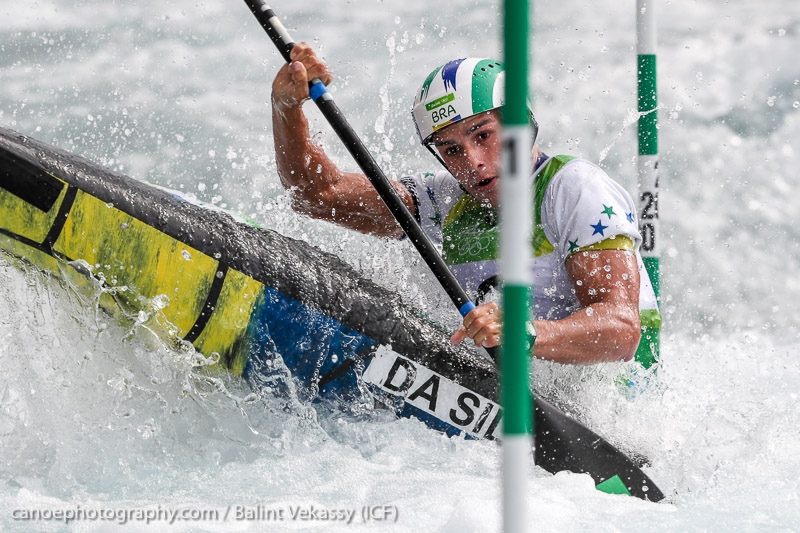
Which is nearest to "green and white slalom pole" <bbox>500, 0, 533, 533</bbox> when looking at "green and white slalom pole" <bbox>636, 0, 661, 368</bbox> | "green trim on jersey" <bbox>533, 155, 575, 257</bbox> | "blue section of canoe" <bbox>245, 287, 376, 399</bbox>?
"blue section of canoe" <bbox>245, 287, 376, 399</bbox>

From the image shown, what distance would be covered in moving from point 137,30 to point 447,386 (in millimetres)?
8545

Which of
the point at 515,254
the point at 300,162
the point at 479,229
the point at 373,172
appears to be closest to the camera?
the point at 515,254

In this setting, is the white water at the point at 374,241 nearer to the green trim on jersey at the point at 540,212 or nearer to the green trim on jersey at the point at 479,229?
the green trim on jersey at the point at 479,229

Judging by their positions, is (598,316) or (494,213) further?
(494,213)

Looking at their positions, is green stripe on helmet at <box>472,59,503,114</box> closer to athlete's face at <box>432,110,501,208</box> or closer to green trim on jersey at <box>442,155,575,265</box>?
athlete's face at <box>432,110,501,208</box>

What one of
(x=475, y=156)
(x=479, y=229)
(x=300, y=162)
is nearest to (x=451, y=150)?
(x=475, y=156)

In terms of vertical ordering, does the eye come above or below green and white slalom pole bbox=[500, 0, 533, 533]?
above

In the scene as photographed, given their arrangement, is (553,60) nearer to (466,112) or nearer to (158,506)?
(466,112)

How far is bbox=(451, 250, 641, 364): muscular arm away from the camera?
118 inches

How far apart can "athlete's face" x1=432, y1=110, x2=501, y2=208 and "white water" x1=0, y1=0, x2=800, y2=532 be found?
0.56m

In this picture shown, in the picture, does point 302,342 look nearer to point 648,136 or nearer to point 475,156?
point 475,156

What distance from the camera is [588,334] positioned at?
9.91 ft

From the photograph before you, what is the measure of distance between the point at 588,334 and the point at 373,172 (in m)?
0.93

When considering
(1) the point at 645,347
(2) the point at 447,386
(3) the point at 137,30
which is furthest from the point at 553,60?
(2) the point at 447,386
